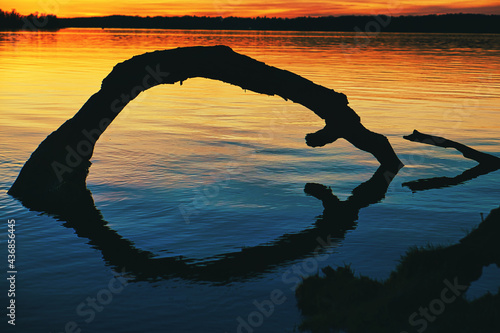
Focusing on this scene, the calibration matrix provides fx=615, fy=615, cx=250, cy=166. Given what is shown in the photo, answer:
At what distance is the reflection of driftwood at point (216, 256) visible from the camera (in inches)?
340

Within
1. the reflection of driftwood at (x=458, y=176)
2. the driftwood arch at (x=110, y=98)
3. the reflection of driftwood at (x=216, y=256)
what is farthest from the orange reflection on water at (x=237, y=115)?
the reflection of driftwood at (x=216, y=256)

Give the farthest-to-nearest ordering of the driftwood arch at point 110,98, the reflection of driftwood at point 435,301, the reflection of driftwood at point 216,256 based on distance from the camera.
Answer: the driftwood arch at point 110,98 < the reflection of driftwood at point 216,256 < the reflection of driftwood at point 435,301

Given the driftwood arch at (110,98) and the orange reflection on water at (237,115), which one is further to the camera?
the orange reflection on water at (237,115)

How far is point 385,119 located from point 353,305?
18.5m

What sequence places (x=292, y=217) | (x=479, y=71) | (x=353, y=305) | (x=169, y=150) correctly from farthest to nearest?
(x=479, y=71), (x=169, y=150), (x=292, y=217), (x=353, y=305)

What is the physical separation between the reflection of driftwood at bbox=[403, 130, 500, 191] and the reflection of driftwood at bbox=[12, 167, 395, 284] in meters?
1.89

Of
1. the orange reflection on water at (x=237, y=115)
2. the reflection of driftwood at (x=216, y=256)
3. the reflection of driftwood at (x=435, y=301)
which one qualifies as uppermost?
the reflection of driftwood at (x=435, y=301)

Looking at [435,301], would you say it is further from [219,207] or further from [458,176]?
[458,176]

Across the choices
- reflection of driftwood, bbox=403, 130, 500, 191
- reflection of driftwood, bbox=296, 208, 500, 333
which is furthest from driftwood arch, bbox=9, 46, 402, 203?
reflection of driftwood, bbox=296, 208, 500, 333

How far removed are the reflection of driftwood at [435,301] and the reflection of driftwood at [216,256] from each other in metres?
1.71

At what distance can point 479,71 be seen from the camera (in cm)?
4728

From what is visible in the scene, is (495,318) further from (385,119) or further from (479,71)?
(479,71)

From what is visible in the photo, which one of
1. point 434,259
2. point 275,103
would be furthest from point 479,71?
point 434,259

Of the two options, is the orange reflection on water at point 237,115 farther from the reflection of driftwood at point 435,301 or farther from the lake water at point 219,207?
the reflection of driftwood at point 435,301
